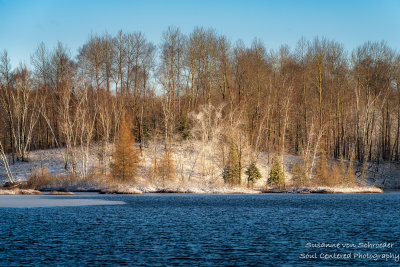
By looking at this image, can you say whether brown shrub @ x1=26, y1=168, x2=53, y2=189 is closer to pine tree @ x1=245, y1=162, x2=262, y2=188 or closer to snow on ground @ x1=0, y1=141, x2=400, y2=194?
snow on ground @ x1=0, y1=141, x2=400, y2=194

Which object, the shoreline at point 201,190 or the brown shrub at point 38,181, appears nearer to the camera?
the shoreline at point 201,190

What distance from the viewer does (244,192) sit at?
4044 cm

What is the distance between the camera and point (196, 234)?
1788 cm

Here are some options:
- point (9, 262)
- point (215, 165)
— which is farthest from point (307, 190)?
point (9, 262)

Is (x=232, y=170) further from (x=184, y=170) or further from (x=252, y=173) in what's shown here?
(x=184, y=170)

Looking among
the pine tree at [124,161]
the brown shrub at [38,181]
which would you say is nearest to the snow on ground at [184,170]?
the brown shrub at [38,181]

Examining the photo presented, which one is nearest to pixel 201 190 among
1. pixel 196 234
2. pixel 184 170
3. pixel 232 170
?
pixel 232 170

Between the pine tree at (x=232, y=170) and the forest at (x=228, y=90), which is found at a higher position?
the forest at (x=228, y=90)

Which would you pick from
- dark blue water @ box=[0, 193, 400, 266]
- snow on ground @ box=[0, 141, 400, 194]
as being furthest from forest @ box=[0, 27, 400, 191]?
dark blue water @ box=[0, 193, 400, 266]

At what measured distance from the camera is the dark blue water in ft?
44.5

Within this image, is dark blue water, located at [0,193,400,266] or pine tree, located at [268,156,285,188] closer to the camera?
dark blue water, located at [0,193,400,266]

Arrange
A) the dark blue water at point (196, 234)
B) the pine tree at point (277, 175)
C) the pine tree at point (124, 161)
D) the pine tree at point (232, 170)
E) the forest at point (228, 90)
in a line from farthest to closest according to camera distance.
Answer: the forest at point (228, 90), the pine tree at point (232, 170), the pine tree at point (277, 175), the pine tree at point (124, 161), the dark blue water at point (196, 234)

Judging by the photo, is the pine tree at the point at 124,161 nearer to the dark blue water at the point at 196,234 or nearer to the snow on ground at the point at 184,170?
the snow on ground at the point at 184,170

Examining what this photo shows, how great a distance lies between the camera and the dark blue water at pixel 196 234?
44.5 ft
